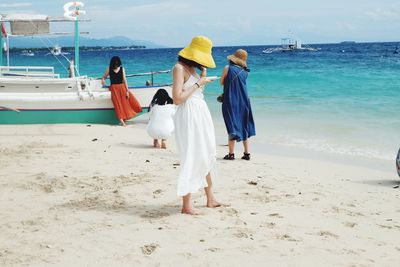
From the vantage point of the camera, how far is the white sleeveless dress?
181 inches

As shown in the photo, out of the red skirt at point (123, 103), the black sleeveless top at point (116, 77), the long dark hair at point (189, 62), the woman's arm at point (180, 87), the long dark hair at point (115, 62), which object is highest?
the long dark hair at point (189, 62)

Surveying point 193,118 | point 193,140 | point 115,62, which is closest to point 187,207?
point 193,140

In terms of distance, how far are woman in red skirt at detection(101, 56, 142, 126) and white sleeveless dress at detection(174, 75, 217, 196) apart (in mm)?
6780

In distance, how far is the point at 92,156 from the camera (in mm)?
7594

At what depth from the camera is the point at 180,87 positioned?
4.50 m

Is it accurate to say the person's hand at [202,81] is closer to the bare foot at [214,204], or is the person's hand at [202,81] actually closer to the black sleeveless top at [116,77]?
the bare foot at [214,204]

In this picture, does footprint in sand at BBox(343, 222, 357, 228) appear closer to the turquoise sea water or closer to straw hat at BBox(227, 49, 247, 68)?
straw hat at BBox(227, 49, 247, 68)

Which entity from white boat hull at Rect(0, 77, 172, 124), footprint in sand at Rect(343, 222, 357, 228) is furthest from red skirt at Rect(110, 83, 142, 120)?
footprint in sand at Rect(343, 222, 357, 228)

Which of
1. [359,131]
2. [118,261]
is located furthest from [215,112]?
[118,261]

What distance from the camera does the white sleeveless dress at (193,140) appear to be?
4.61 m

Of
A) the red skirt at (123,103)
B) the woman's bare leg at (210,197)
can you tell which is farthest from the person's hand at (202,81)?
the red skirt at (123,103)

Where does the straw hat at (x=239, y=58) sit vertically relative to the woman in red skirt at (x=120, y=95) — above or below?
above

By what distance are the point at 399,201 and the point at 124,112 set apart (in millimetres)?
7102

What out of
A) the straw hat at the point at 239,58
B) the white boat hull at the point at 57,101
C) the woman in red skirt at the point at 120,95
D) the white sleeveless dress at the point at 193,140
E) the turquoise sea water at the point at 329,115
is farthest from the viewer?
the woman in red skirt at the point at 120,95
